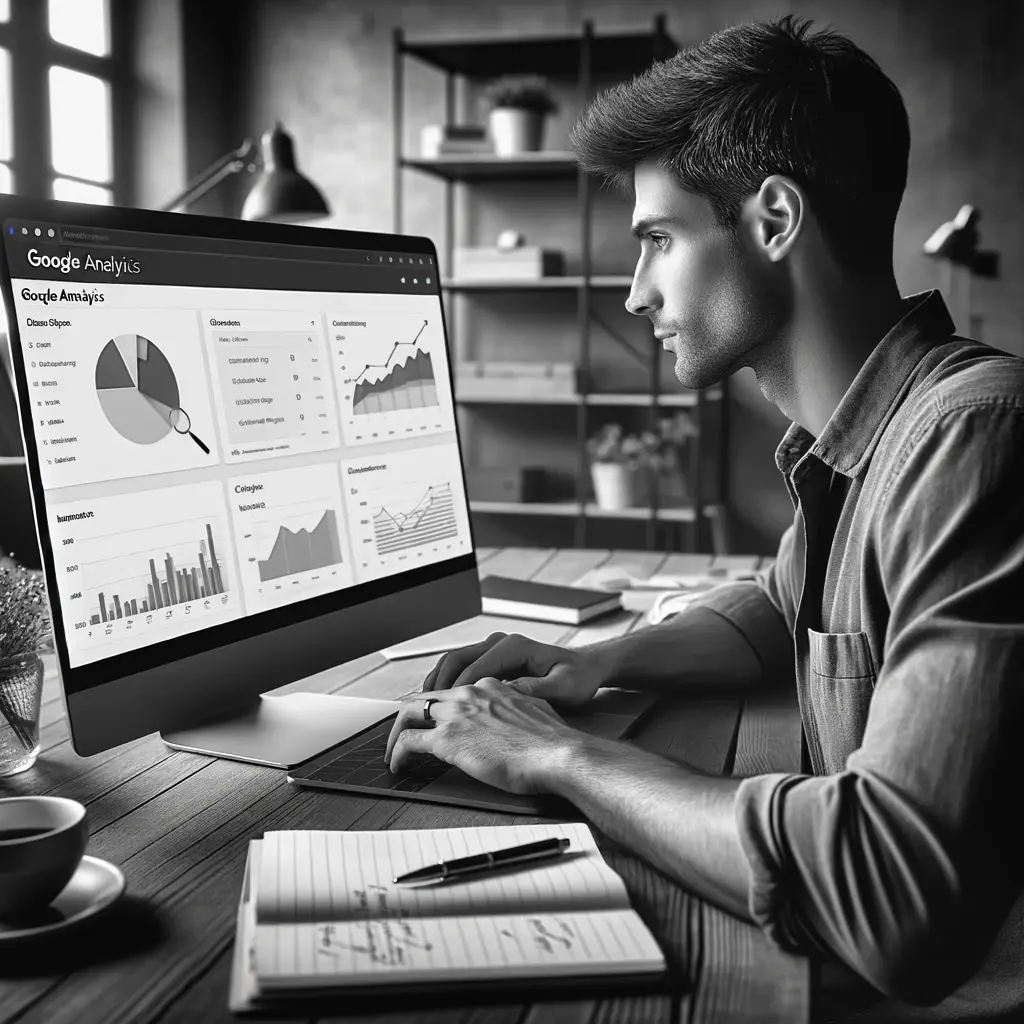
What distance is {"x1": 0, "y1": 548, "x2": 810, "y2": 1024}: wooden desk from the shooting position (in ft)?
1.87

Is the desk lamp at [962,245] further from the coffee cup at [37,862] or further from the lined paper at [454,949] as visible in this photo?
the coffee cup at [37,862]

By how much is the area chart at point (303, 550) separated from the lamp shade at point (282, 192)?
6.93 ft

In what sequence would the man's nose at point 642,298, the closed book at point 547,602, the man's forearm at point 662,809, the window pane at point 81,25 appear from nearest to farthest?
the man's forearm at point 662,809
the man's nose at point 642,298
the closed book at point 547,602
the window pane at point 81,25

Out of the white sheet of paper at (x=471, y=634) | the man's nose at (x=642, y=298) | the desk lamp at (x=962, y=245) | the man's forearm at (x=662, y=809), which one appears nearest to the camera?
the man's forearm at (x=662, y=809)

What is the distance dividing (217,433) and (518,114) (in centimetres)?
324

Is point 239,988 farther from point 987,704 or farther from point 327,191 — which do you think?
point 327,191

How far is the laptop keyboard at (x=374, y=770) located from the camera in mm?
878

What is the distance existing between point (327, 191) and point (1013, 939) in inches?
164

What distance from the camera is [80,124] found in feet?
13.6

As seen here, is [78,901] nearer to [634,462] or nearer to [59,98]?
[634,462]

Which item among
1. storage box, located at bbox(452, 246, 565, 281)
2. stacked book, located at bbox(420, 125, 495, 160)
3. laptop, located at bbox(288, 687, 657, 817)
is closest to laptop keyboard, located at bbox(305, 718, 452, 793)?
laptop, located at bbox(288, 687, 657, 817)

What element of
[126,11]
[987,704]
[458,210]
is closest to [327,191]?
[458,210]

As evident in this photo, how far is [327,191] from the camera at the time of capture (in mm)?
4582

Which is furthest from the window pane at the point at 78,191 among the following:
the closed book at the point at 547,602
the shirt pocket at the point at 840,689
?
the shirt pocket at the point at 840,689
